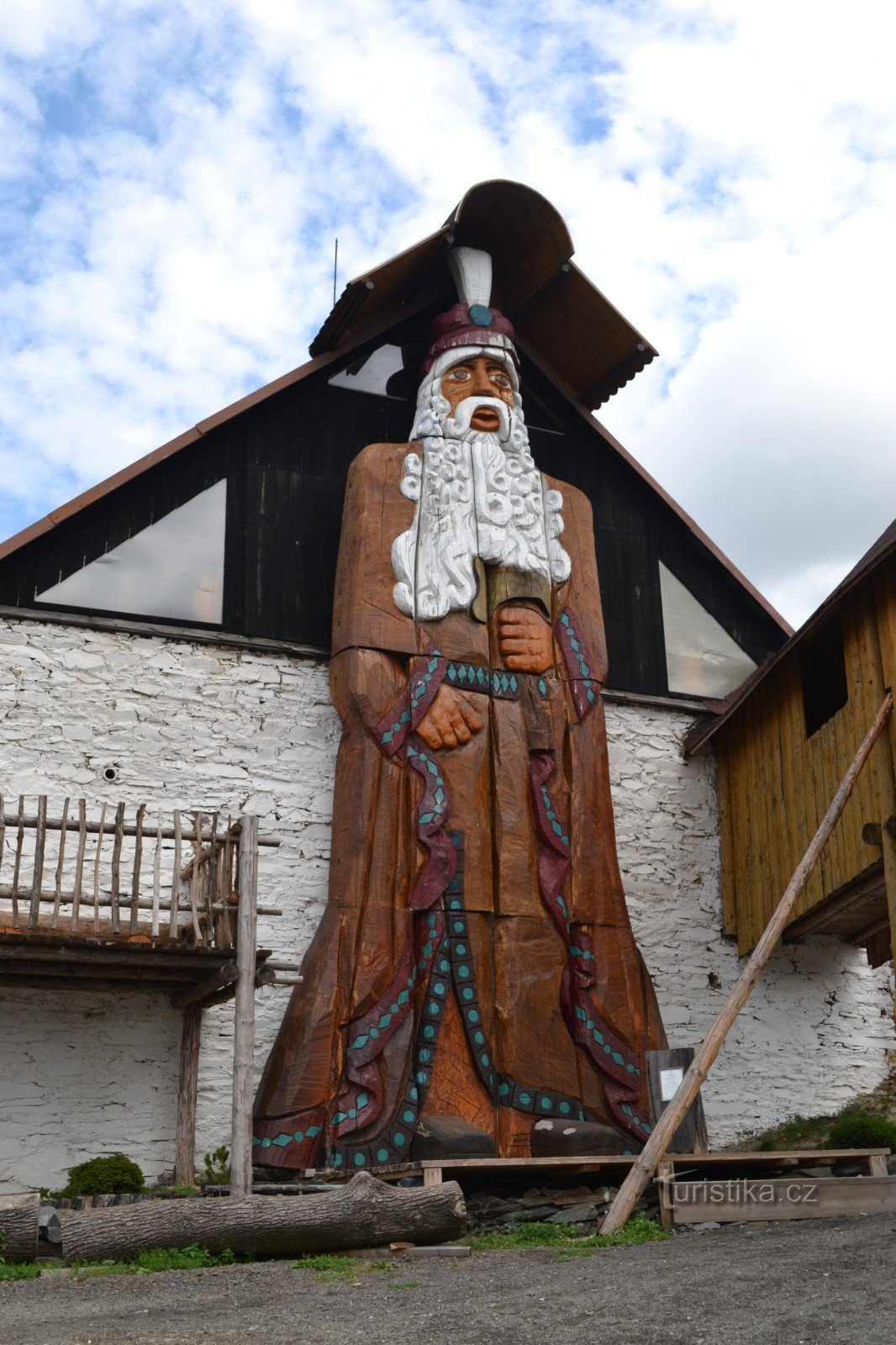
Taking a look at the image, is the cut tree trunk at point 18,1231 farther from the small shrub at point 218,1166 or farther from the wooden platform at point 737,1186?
the small shrub at point 218,1166

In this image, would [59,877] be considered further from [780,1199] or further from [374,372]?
[374,372]

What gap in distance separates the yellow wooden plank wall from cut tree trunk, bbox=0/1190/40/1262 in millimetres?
6413

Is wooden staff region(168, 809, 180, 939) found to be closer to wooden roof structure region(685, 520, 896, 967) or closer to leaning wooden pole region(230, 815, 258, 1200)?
leaning wooden pole region(230, 815, 258, 1200)

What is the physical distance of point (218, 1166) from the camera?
1060 cm

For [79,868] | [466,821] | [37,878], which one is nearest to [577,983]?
[466,821]

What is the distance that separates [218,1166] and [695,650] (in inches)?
261

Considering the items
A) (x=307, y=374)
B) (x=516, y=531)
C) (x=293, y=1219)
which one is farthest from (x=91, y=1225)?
(x=307, y=374)

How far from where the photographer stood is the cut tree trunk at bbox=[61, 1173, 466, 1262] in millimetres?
7617

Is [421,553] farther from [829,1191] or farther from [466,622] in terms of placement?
[829,1191]

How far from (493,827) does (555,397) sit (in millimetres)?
5042

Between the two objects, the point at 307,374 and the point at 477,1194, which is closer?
the point at 477,1194

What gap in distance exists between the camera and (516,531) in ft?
40.5

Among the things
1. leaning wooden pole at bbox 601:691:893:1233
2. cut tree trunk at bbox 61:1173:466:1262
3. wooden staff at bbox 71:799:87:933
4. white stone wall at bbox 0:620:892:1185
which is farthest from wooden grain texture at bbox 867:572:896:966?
Result: wooden staff at bbox 71:799:87:933

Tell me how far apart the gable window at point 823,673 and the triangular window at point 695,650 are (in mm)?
757
